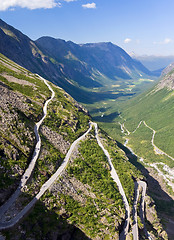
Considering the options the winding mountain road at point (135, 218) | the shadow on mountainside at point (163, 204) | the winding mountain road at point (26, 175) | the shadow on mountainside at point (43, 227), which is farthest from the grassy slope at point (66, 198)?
the shadow on mountainside at point (163, 204)

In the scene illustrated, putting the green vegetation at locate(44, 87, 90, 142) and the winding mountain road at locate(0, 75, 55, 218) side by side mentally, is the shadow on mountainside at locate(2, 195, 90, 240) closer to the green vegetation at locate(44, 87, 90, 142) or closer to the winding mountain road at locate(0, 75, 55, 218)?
the winding mountain road at locate(0, 75, 55, 218)

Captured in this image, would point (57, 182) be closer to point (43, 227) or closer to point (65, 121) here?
point (43, 227)

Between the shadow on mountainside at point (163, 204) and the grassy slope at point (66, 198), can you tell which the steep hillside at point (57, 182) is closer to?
the grassy slope at point (66, 198)

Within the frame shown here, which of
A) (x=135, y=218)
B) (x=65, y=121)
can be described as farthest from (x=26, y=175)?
(x=65, y=121)

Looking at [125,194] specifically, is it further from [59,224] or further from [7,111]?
[7,111]

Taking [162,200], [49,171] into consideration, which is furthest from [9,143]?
[162,200]

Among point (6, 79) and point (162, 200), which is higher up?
point (6, 79)

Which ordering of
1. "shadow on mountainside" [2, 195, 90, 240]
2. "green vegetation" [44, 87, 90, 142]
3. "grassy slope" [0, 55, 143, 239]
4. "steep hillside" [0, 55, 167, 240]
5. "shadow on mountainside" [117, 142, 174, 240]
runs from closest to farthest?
"shadow on mountainside" [2, 195, 90, 240], "grassy slope" [0, 55, 143, 239], "steep hillside" [0, 55, 167, 240], "shadow on mountainside" [117, 142, 174, 240], "green vegetation" [44, 87, 90, 142]

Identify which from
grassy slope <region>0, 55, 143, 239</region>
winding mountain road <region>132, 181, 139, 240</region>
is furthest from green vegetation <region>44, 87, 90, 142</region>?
winding mountain road <region>132, 181, 139, 240</region>
